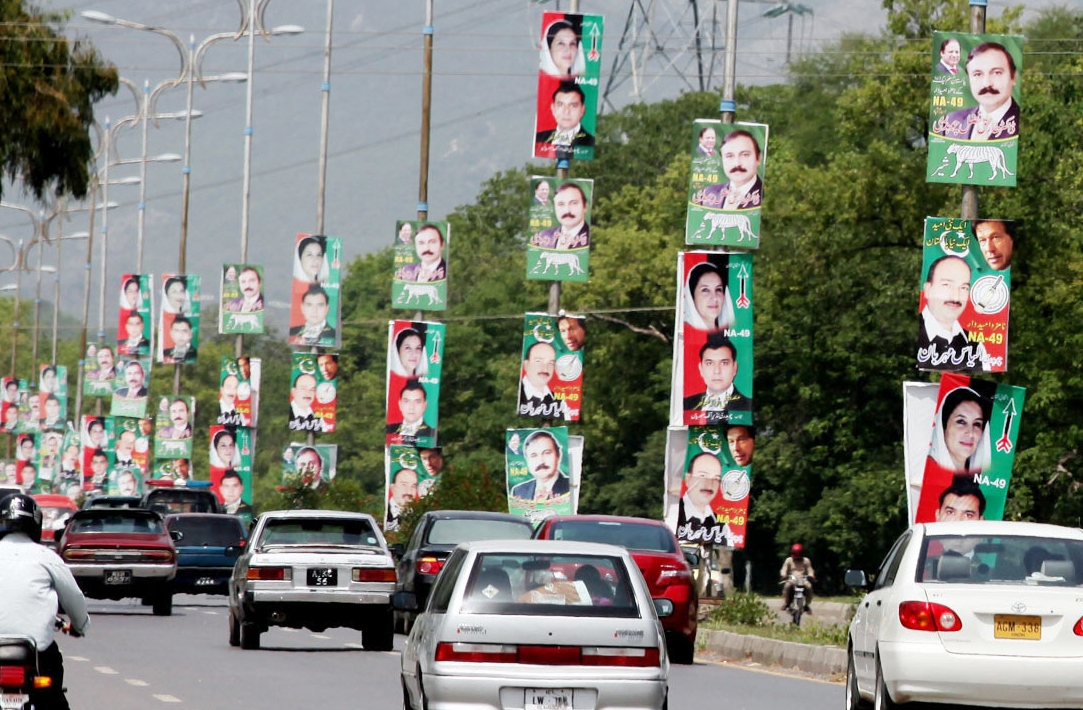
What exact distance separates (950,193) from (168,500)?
21.2 metres

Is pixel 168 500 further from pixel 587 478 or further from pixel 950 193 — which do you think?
pixel 587 478

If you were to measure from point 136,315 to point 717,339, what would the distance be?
4686cm

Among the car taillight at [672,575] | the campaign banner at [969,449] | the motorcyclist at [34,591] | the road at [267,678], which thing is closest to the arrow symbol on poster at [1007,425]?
the campaign banner at [969,449]

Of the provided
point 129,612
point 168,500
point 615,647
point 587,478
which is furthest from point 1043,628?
point 587,478

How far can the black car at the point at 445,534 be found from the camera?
29438 millimetres

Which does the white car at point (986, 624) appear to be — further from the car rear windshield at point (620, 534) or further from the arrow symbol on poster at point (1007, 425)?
the arrow symbol on poster at point (1007, 425)

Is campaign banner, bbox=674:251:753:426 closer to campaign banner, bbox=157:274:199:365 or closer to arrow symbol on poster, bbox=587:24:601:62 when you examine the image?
arrow symbol on poster, bbox=587:24:601:62

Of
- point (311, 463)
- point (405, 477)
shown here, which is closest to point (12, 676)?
point (405, 477)

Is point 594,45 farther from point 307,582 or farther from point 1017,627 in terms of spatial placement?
point 1017,627

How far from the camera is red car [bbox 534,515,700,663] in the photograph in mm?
26172

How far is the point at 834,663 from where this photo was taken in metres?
24.0

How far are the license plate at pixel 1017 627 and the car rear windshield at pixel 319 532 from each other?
13.3 m

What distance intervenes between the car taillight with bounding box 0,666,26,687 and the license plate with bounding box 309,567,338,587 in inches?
631

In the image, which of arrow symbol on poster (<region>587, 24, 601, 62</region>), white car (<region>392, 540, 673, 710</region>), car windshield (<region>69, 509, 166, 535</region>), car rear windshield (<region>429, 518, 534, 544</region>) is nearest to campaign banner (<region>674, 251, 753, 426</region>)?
car rear windshield (<region>429, 518, 534, 544</region>)
